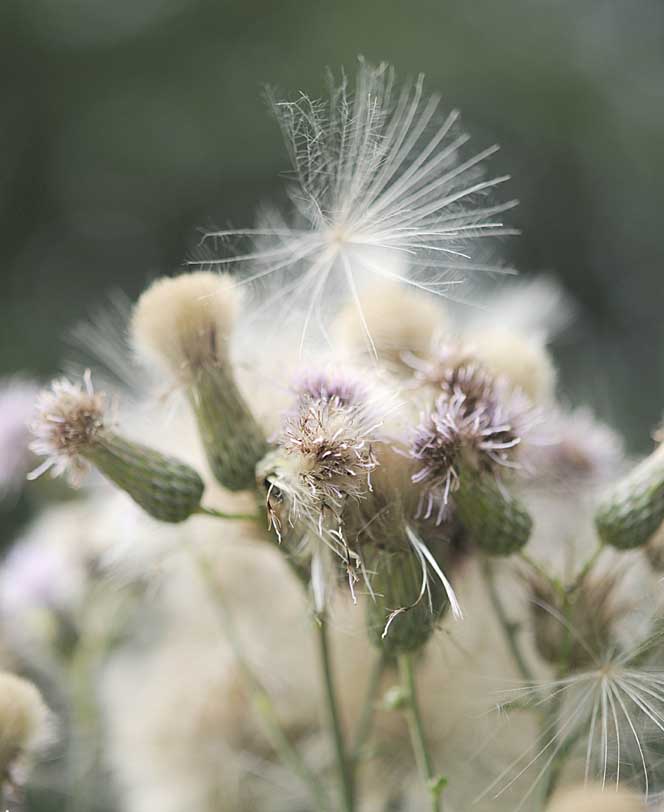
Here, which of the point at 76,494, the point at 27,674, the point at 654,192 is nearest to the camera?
the point at 27,674

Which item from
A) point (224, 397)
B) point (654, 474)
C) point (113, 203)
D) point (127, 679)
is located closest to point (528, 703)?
point (654, 474)

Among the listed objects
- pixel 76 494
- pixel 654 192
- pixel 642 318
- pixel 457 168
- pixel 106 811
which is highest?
pixel 654 192

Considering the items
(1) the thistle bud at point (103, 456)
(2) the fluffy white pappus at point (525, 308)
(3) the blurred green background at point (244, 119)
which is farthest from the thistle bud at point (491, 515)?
A: (3) the blurred green background at point (244, 119)

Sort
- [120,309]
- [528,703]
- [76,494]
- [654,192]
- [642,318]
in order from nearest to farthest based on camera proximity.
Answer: [528,703], [120,309], [76,494], [642,318], [654,192]

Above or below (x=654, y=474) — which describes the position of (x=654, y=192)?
above

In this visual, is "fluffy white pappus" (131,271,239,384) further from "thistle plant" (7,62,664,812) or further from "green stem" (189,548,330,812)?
"green stem" (189,548,330,812)

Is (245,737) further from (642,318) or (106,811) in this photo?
(642,318)

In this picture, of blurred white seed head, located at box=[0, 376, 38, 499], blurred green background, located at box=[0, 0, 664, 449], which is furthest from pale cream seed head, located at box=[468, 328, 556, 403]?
blurred green background, located at box=[0, 0, 664, 449]
